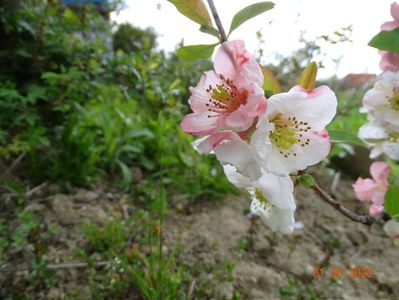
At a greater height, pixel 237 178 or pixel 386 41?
pixel 386 41

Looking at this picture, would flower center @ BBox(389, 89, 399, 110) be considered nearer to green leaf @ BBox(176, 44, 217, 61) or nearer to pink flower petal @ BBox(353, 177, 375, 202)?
pink flower petal @ BBox(353, 177, 375, 202)

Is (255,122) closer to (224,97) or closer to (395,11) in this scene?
(224,97)

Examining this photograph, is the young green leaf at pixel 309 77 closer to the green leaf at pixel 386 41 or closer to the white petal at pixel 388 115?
the green leaf at pixel 386 41

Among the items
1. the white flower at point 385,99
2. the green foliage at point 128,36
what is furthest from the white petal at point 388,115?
the green foliage at point 128,36

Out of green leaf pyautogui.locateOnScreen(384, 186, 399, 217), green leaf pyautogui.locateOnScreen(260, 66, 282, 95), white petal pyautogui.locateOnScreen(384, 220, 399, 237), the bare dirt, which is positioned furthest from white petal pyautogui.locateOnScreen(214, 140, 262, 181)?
the bare dirt
